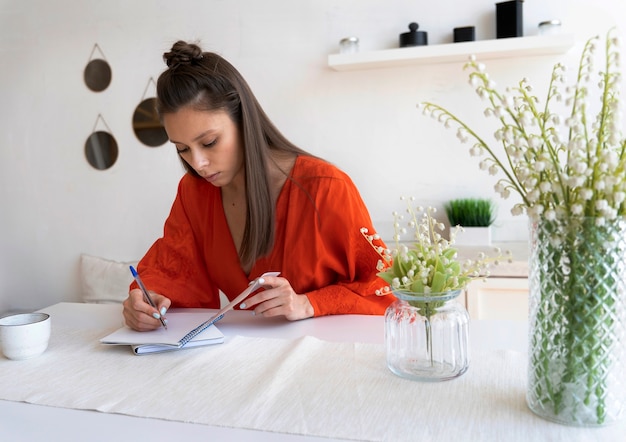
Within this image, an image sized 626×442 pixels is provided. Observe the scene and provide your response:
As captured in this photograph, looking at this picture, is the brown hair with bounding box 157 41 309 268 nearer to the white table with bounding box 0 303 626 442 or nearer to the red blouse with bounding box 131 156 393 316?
the red blouse with bounding box 131 156 393 316

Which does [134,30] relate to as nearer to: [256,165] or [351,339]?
[256,165]

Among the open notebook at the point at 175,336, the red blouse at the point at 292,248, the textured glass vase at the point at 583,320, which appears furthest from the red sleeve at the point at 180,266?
the textured glass vase at the point at 583,320

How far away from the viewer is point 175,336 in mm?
1201

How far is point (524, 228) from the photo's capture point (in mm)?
2654

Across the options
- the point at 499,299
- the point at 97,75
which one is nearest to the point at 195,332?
the point at 499,299

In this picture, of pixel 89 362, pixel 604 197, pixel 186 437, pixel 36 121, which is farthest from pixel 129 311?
pixel 36 121

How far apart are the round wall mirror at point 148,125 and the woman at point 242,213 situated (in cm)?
142

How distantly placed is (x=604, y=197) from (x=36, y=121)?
10.4 feet

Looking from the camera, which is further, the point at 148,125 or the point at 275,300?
the point at 148,125

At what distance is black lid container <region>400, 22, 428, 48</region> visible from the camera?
8.42ft

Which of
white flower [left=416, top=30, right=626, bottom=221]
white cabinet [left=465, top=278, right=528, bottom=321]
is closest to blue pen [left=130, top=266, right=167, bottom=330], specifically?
white flower [left=416, top=30, right=626, bottom=221]

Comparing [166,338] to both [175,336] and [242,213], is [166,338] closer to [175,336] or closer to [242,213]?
[175,336]

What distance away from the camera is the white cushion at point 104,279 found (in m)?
3.07

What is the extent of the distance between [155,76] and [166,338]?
2.14m
